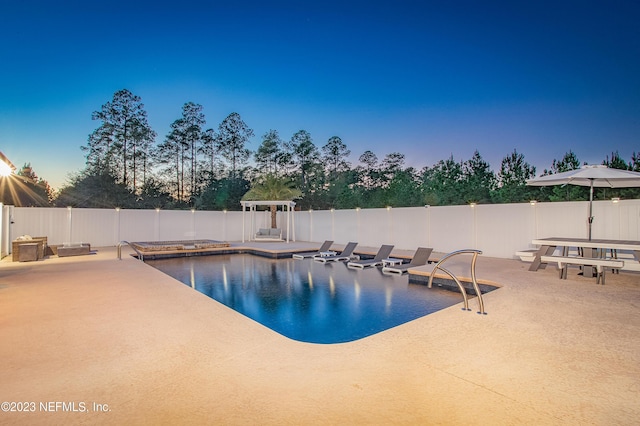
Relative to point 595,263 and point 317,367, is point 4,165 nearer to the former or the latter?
point 317,367

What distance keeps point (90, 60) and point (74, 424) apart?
61.9 feet

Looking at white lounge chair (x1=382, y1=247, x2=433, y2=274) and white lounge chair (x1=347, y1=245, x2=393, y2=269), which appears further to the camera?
white lounge chair (x1=347, y1=245, x2=393, y2=269)

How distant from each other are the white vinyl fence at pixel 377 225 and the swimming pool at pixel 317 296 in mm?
4310

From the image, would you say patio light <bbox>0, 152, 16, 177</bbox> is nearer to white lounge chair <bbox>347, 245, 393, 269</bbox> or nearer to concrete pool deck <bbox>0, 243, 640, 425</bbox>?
concrete pool deck <bbox>0, 243, 640, 425</bbox>

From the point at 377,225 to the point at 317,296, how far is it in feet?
28.3

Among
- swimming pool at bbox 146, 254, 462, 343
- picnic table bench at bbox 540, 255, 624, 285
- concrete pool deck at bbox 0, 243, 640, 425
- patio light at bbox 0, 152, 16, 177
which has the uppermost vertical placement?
patio light at bbox 0, 152, 16, 177

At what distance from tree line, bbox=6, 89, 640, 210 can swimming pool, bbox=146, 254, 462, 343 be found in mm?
12238

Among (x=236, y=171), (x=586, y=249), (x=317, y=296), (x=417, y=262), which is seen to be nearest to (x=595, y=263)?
(x=586, y=249)

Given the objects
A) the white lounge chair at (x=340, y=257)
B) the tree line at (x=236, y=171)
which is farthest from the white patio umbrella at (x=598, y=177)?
the tree line at (x=236, y=171)

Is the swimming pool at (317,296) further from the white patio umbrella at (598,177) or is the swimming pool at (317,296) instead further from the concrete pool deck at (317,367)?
the white patio umbrella at (598,177)

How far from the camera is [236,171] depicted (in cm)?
3133

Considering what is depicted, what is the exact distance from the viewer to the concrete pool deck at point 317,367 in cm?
231

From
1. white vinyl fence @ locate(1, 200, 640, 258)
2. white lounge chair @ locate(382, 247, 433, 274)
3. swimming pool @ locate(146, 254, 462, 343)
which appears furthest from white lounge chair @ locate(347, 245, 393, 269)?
white vinyl fence @ locate(1, 200, 640, 258)

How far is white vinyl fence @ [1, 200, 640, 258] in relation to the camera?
378 inches
